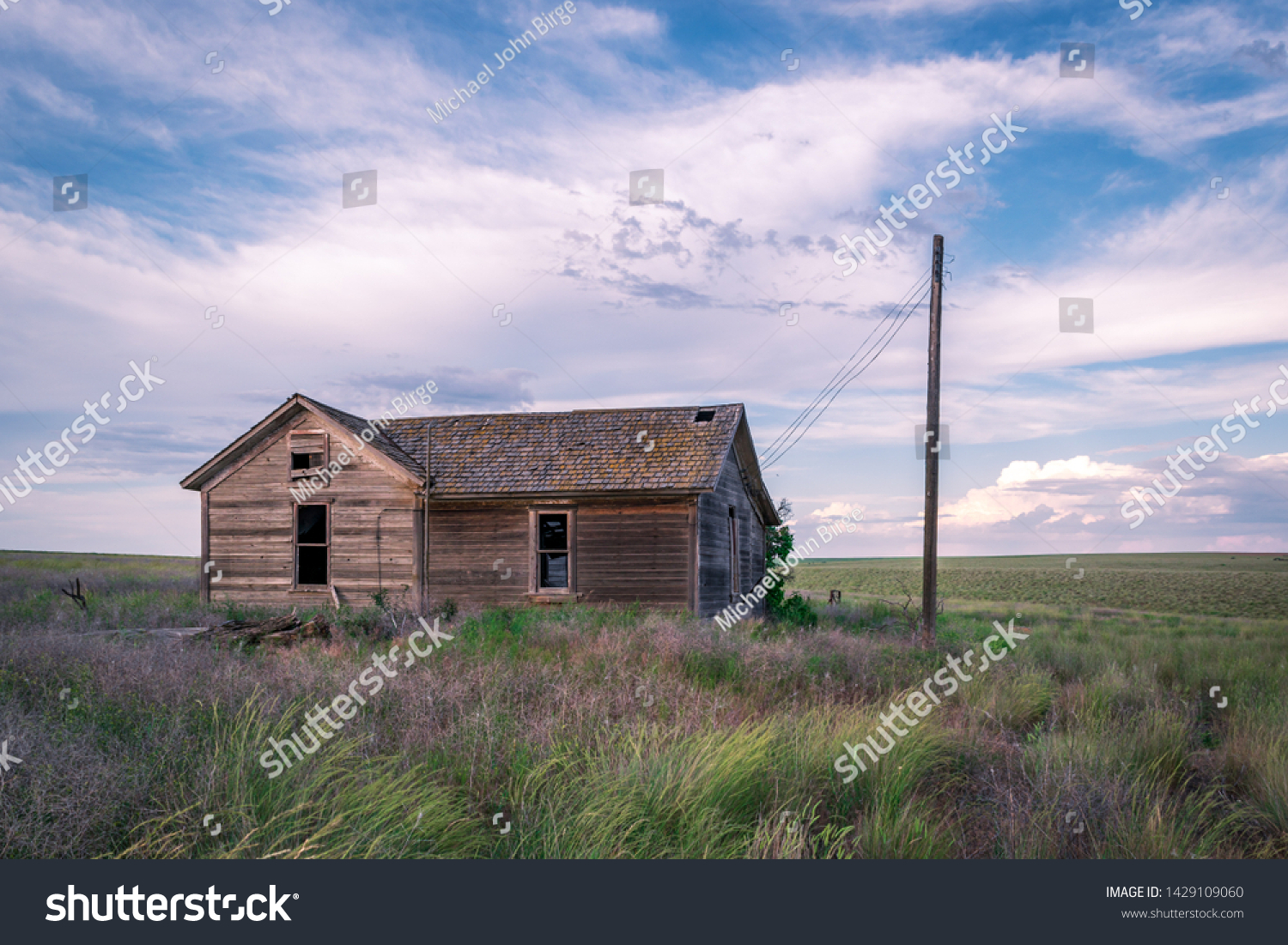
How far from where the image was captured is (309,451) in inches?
682

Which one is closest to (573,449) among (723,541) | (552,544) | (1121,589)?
(552,544)

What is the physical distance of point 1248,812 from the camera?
5371 mm

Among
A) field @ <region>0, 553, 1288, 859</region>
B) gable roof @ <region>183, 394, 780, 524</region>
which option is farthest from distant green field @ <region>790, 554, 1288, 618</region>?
field @ <region>0, 553, 1288, 859</region>

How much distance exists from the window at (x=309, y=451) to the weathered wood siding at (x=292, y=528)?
0.16 m

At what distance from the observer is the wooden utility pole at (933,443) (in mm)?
13344

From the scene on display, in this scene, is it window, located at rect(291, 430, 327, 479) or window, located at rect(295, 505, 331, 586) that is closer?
window, located at rect(291, 430, 327, 479)

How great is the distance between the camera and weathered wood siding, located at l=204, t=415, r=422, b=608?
16.8 metres

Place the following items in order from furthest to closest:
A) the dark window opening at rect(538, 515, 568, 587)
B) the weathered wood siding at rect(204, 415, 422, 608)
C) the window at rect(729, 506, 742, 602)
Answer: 1. the window at rect(729, 506, 742, 602)
2. the dark window opening at rect(538, 515, 568, 587)
3. the weathered wood siding at rect(204, 415, 422, 608)

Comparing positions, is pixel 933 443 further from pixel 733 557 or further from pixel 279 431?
pixel 279 431

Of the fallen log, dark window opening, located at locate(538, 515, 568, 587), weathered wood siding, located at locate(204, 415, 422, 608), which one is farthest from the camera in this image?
dark window opening, located at locate(538, 515, 568, 587)

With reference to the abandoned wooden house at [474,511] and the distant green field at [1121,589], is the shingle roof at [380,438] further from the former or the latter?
the distant green field at [1121,589]

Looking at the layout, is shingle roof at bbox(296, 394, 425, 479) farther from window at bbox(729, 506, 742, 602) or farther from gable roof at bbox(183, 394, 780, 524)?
window at bbox(729, 506, 742, 602)

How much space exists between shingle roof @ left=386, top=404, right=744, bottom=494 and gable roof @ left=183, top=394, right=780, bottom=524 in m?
0.02

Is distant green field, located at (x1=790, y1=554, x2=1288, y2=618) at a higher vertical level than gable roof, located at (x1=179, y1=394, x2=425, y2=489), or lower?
lower
